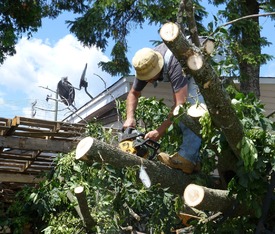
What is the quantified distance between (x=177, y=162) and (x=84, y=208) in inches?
46.9

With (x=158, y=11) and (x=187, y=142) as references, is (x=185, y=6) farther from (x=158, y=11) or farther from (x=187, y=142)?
(x=158, y=11)

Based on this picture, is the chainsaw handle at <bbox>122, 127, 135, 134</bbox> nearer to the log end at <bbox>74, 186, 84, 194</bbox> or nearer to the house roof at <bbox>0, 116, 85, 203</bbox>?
the log end at <bbox>74, 186, 84, 194</bbox>

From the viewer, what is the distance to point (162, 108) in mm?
6723

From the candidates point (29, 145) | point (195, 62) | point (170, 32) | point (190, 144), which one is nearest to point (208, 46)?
point (195, 62)

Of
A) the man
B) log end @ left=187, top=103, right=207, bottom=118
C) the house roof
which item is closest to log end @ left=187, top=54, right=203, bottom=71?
log end @ left=187, top=103, right=207, bottom=118

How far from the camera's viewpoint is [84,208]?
5184 mm

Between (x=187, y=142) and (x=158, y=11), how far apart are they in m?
5.90

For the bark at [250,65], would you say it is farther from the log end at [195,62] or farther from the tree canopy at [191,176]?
the log end at [195,62]

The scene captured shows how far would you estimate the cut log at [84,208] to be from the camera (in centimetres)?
494

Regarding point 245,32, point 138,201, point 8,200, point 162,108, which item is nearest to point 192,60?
point 138,201

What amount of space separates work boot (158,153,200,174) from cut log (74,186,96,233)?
867 millimetres

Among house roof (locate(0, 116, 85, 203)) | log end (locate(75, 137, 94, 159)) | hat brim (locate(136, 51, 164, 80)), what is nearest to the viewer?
log end (locate(75, 137, 94, 159))

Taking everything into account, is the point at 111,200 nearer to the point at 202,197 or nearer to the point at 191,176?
the point at 191,176

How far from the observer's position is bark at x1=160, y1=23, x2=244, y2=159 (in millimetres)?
3324
